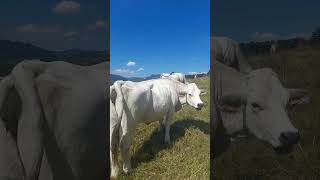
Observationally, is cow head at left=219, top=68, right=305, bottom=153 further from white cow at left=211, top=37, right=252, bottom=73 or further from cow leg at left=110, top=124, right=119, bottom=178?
cow leg at left=110, top=124, right=119, bottom=178

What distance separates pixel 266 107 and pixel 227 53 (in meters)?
0.49

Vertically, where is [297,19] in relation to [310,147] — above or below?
above

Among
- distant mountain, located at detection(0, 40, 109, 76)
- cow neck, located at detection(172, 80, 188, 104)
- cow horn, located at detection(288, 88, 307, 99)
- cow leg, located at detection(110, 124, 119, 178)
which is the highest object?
distant mountain, located at detection(0, 40, 109, 76)

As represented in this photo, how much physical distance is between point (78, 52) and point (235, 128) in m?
1.29

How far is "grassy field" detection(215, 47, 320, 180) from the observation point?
2.72 meters

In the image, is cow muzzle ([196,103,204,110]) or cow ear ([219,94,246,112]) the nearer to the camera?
cow ear ([219,94,246,112])

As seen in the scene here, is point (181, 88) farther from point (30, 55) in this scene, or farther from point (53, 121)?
point (30, 55)

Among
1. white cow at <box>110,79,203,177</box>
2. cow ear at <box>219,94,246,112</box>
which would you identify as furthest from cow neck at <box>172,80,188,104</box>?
cow ear at <box>219,94,246,112</box>

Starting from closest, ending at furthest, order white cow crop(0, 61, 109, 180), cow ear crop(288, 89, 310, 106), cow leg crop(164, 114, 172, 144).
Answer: white cow crop(0, 61, 109, 180), cow ear crop(288, 89, 310, 106), cow leg crop(164, 114, 172, 144)

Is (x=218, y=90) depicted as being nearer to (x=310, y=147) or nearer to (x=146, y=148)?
(x=310, y=147)

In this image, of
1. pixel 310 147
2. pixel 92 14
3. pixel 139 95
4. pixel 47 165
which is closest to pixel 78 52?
pixel 92 14

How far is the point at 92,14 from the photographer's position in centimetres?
250

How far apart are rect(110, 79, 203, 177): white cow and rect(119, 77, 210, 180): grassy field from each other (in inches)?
2.9

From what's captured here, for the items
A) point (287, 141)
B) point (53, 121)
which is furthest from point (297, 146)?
point (53, 121)
